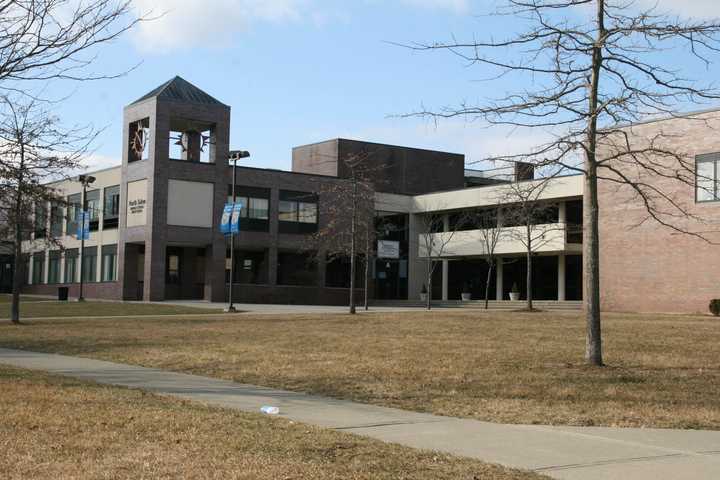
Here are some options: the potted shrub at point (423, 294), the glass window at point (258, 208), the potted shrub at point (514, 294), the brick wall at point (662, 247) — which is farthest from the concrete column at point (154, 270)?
the brick wall at point (662, 247)

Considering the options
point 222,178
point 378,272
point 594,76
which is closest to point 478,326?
point 594,76

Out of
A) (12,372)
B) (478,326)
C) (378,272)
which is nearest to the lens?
(12,372)

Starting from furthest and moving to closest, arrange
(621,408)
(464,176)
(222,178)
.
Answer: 1. (464,176)
2. (222,178)
3. (621,408)

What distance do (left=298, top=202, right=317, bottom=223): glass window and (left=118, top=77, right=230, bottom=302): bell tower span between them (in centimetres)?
665

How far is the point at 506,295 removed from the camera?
62344 mm

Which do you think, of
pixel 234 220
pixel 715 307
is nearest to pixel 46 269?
pixel 234 220

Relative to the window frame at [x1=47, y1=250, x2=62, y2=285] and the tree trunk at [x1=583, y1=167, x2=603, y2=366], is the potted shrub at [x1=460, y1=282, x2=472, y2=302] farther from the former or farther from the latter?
the tree trunk at [x1=583, y1=167, x2=603, y2=366]

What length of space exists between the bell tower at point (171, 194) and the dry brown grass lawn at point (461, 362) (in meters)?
29.3

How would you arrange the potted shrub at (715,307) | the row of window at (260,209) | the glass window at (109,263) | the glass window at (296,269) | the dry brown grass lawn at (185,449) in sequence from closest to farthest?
1. the dry brown grass lawn at (185,449)
2. the potted shrub at (715,307)
3. the glass window at (109,263)
4. the row of window at (260,209)
5. the glass window at (296,269)

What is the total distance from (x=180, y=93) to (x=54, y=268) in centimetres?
2271

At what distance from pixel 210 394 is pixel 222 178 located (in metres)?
47.6

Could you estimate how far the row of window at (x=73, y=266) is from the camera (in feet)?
201

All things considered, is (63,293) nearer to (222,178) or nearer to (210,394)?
(222,178)

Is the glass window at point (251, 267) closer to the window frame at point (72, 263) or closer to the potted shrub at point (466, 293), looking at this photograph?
the window frame at point (72, 263)
